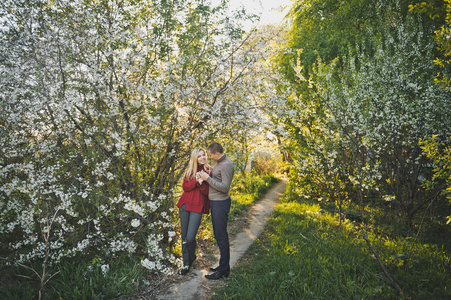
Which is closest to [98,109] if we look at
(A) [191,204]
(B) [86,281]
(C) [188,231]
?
(A) [191,204]

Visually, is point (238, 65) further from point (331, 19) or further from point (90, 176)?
point (331, 19)

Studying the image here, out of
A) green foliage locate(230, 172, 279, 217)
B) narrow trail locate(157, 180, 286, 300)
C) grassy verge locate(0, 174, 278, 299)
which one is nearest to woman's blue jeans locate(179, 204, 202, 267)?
narrow trail locate(157, 180, 286, 300)

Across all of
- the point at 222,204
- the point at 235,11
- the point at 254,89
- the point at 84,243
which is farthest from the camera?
the point at 254,89

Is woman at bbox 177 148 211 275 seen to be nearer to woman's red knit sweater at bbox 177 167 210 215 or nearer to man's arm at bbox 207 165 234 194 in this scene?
woman's red knit sweater at bbox 177 167 210 215

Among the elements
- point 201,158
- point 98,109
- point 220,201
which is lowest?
point 220,201

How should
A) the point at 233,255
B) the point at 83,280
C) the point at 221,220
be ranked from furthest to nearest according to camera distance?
the point at 233,255, the point at 221,220, the point at 83,280

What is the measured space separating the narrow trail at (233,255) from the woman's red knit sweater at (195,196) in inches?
40.3

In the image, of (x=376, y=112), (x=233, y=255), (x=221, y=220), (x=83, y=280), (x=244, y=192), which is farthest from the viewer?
(x=244, y=192)

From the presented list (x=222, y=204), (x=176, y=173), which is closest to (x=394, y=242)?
(x=222, y=204)

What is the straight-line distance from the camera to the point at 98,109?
4.25m

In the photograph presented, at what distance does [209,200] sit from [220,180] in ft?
1.27

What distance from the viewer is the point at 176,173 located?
4.88 meters

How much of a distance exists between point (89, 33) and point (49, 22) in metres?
0.74

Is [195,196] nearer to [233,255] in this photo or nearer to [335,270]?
[233,255]
